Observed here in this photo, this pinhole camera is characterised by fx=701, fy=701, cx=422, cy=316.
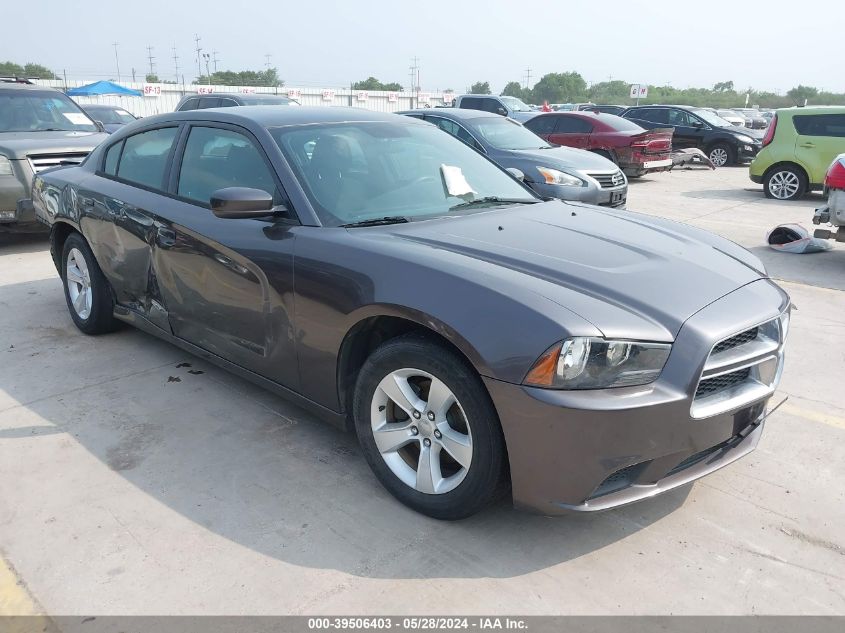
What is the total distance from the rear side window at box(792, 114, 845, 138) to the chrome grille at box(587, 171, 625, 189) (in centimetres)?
401

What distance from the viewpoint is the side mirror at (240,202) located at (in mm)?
3182

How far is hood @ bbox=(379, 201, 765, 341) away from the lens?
2.54 m

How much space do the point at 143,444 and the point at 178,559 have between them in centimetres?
104

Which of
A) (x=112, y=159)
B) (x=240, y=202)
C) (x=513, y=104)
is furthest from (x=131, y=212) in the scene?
(x=513, y=104)

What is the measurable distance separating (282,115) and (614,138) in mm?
11997

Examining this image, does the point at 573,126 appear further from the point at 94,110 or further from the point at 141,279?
the point at 141,279

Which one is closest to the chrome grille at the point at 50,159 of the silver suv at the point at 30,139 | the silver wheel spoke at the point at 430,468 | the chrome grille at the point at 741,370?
the silver suv at the point at 30,139

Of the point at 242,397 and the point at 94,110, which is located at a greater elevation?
the point at 94,110

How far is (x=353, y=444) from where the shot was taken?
3570 millimetres

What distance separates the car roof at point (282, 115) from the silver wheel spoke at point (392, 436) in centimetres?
172

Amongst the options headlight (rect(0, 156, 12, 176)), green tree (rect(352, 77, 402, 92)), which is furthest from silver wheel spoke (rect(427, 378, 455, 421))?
green tree (rect(352, 77, 402, 92))

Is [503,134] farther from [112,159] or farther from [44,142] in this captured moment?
[112,159]

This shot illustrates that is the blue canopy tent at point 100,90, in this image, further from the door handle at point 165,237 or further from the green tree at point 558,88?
the green tree at point 558,88
